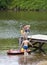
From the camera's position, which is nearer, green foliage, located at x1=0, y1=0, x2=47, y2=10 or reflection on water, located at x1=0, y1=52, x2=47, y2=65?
reflection on water, located at x1=0, y1=52, x2=47, y2=65

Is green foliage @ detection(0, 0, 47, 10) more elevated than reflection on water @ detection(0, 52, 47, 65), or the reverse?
reflection on water @ detection(0, 52, 47, 65)

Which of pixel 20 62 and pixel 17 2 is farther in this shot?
pixel 17 2

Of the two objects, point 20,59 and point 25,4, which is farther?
point 25,4

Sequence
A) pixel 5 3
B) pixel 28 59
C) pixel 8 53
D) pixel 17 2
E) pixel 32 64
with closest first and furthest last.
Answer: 1. pixel 32 64
2. pixel 28 59
3. pixel 8 53
4. pixel 5 3
5. pixel 17 2

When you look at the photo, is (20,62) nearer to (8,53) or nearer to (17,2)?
(8,53)

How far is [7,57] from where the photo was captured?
14586 mm

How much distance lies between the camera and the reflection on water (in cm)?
1314

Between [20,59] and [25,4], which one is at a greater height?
[20,59]

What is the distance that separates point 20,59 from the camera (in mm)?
14016

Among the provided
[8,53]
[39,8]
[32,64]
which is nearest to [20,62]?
[32,64]

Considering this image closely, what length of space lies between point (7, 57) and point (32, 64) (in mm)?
1999

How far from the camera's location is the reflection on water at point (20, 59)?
1314cm

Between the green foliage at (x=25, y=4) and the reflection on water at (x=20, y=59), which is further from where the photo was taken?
the green foliage at (x=25, y=4)

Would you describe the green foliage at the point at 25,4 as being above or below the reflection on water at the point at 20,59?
below
